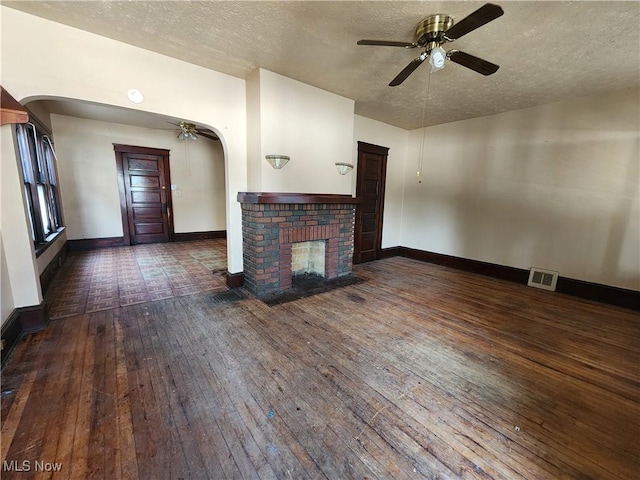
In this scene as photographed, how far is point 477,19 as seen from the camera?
5.43 ft

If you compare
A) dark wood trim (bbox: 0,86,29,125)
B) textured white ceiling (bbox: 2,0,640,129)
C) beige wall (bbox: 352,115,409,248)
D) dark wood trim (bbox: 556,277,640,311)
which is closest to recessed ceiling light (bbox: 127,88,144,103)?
textured white ceiling (bbox: 2,0,640,129)

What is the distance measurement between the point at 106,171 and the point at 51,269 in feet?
8.92

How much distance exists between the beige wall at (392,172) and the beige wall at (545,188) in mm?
513

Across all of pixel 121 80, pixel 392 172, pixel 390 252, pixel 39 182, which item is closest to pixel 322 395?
pixel 121 80

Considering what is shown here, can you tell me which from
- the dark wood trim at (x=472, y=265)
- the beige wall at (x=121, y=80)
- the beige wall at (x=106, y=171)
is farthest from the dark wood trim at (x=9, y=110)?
the dark wood trim at (x=472, y=265)

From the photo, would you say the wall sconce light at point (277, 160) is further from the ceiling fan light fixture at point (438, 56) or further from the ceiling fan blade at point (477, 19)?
the ceiling fan blade at point (477, 19)

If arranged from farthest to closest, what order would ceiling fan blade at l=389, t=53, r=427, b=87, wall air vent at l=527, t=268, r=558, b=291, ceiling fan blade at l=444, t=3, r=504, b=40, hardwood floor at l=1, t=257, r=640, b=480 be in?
wall air vent at l=527, t=268, r=558, b=291 → ceiling fan blade at l=389, t=53, r=427, b=87 → ceiling fan blade at l=444, t=3, r=504, b=40 → hardwood floor at l=1, t=257, r=640, b=480

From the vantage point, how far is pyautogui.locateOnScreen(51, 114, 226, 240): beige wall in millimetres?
5109

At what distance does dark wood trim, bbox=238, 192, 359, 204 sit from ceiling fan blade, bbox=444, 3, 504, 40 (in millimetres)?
2164

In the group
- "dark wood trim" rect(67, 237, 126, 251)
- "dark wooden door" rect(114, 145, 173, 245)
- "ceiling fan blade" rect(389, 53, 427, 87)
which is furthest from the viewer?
"dark wooden door" rect(114, 145, 173, 245)

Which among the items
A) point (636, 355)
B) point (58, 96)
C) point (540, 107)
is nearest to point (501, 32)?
point (540, 107)

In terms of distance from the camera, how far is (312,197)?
352cm

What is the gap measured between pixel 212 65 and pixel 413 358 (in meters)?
3.81

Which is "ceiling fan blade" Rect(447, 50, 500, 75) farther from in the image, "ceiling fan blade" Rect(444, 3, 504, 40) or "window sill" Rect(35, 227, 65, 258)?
"window sill" Rect(35, 227, 65, 258)
